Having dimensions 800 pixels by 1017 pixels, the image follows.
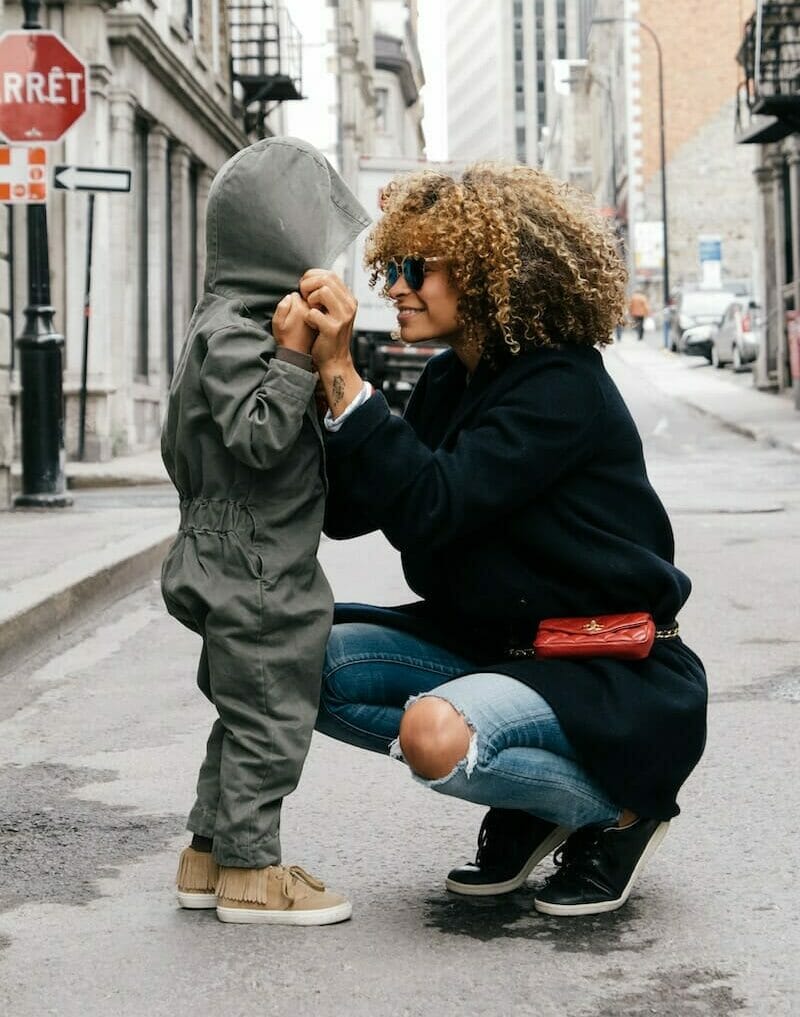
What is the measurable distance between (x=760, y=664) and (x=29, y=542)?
16.8ft

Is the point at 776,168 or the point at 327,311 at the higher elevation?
the point at 776,168

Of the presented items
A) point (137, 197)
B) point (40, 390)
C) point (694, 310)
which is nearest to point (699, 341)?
point (694, 310)

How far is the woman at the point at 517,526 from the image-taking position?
10.8 feet

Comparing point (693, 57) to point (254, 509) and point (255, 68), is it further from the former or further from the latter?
point (254, 509)

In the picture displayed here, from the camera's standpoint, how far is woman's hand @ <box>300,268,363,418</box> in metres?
3.19

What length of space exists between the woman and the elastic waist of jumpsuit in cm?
20

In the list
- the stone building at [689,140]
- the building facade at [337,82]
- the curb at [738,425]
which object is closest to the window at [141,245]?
the curb at [738,425]

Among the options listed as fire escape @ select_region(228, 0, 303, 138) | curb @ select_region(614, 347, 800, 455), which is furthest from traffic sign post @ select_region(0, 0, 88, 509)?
fire escape @ select_region(228, 0, 303, 138)

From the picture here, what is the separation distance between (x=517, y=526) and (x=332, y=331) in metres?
0.54

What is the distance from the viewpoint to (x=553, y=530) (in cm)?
340

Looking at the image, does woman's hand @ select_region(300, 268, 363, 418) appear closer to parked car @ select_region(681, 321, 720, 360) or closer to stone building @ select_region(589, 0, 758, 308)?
parked car @ select_region(681, 321, 720, 360)

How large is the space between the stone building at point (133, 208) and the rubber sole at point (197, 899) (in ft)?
42.0

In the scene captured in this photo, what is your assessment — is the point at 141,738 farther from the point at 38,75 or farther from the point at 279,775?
the point at 38,75

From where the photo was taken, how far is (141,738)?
18.2 ft
